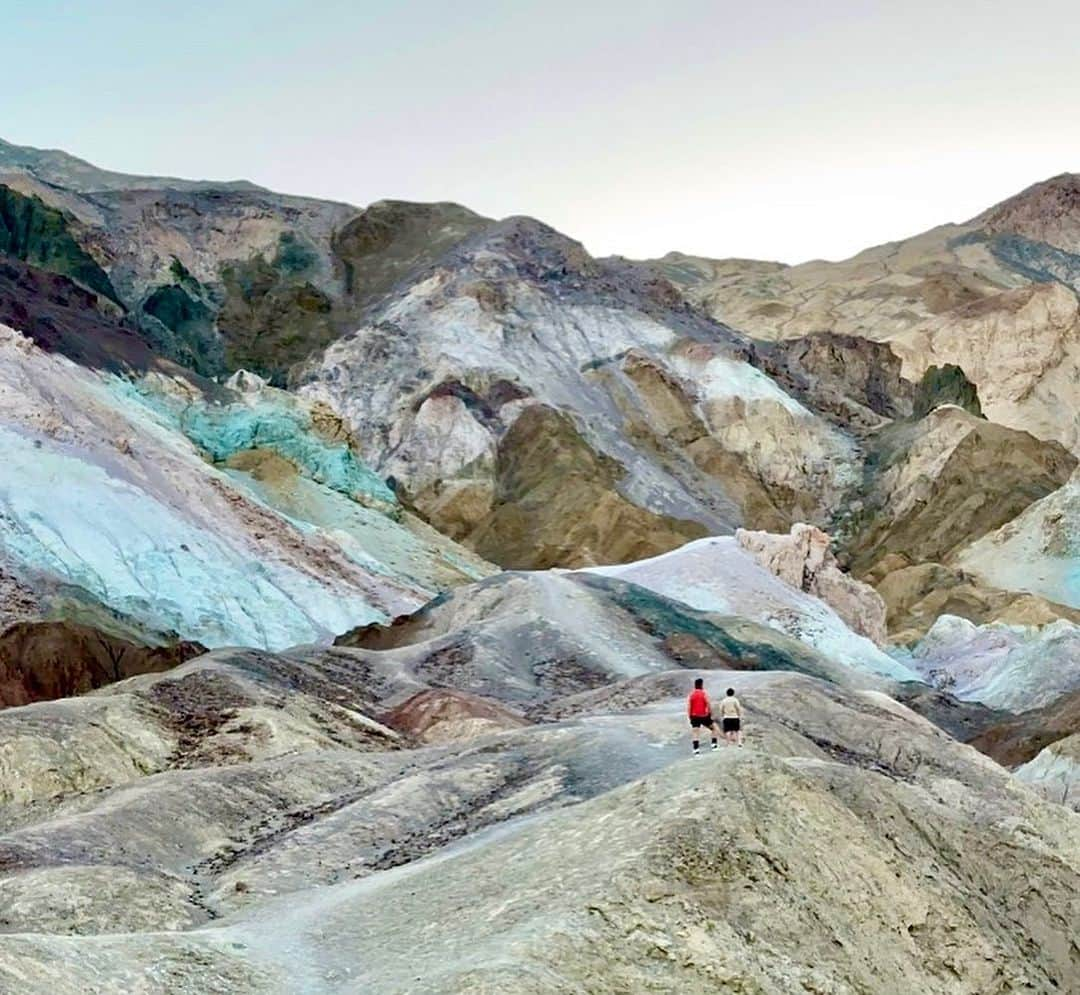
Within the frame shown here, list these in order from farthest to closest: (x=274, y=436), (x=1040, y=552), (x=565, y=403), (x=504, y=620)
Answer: (x=565, y=403)
(x=1040, y=552)
(x=274, y=436)
(x=504, y=620)

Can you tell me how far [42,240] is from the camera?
122m

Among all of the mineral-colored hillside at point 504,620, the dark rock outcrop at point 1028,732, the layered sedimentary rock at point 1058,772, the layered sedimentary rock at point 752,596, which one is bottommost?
the dark rock outcrop at point 1028,732

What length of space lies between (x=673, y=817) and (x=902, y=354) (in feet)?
456

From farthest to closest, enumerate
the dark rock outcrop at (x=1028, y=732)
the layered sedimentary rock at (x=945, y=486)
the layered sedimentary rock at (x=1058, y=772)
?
the layered sedimentary rock at (x=945, y=486), the dark rock outcrop at (x=1028, y=732), the layered sedimentary rock at (x=1058, y=772)

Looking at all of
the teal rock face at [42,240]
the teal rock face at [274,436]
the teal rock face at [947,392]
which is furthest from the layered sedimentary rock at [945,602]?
the teal rock face at [42,240]

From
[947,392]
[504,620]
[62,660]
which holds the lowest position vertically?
[62,660]

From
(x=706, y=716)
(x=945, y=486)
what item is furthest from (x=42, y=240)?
(x=706, y=716)

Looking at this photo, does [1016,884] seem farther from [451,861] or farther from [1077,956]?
[451,861]

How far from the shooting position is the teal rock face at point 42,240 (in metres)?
120

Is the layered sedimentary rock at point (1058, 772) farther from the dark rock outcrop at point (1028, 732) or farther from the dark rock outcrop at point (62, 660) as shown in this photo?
the dark rock outcrop at point (62, 660)

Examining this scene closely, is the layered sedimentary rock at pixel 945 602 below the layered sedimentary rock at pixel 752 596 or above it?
below

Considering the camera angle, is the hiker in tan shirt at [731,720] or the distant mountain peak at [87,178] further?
the distant mountain peak at [87,178]

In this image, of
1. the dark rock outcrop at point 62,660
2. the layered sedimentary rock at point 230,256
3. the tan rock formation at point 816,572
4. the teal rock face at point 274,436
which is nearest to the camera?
the dark rock outcrop at point 62,660

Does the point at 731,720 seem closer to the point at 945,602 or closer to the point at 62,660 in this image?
the point at 62,660
